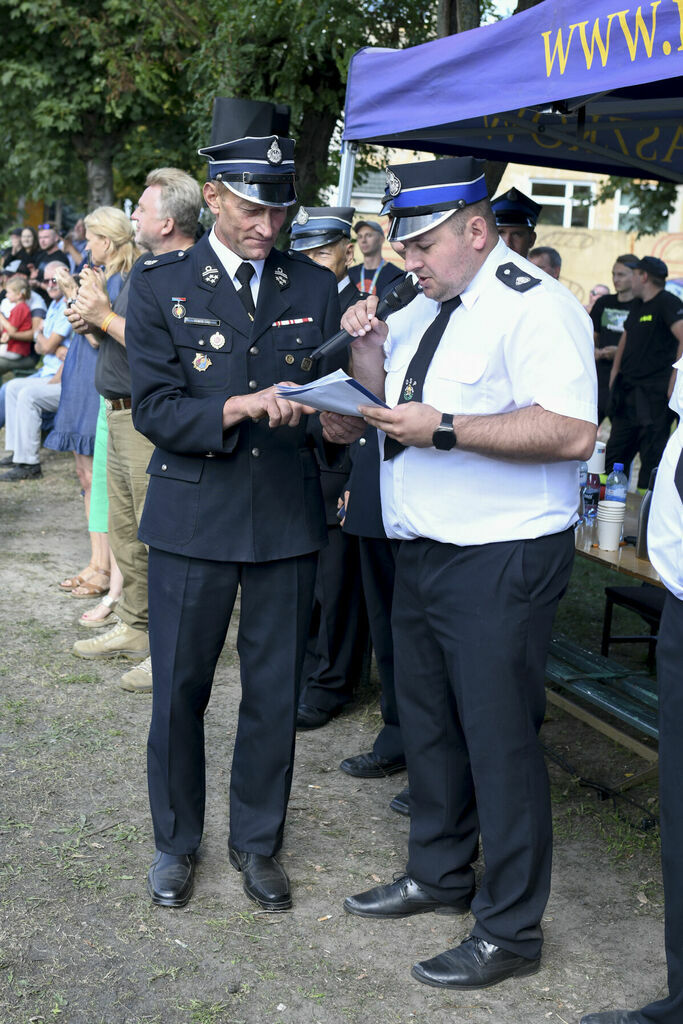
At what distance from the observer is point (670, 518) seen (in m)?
2.46

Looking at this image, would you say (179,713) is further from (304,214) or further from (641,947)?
(304,214)

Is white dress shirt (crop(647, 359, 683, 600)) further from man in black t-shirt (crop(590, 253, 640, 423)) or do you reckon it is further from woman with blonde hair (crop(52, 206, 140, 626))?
man in black t-shirt (crop(590, 253, 640, 423))

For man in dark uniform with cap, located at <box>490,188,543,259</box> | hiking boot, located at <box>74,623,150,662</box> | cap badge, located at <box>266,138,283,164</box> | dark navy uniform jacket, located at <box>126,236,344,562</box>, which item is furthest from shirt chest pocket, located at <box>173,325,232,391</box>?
man in dark uniform with cap, located at <box>490,188,543,259</box>

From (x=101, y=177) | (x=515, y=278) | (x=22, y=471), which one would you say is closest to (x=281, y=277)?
(x=515, y=278)

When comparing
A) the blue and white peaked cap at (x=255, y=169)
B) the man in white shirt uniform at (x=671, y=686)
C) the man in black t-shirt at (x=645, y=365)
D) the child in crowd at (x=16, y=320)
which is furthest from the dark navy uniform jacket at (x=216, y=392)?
the child in crowd at (x=16, y=320)

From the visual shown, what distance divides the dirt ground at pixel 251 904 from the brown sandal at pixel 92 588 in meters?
1.37

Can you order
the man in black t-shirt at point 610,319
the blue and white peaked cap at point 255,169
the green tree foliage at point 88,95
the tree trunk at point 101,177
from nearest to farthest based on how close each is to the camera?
1. the blue and white peaked cap at point 255,169
2. the man in black t-shirt at point 610,319
3. the green tree foliage at point 88,95
4. the tree trunk at point 101,177

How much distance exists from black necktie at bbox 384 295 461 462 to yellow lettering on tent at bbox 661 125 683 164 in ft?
6.77

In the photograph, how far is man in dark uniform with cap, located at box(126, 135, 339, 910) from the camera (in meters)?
3.07

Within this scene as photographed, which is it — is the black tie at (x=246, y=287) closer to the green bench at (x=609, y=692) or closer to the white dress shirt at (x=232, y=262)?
the white dress shirt at (x=232, y=262)

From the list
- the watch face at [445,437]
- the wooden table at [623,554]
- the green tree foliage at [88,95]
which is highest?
the green tree foliage at [88,95]

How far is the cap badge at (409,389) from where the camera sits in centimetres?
297

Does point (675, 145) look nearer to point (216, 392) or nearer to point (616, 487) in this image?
point (616, 487)

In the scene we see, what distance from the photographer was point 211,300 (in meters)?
3.11
